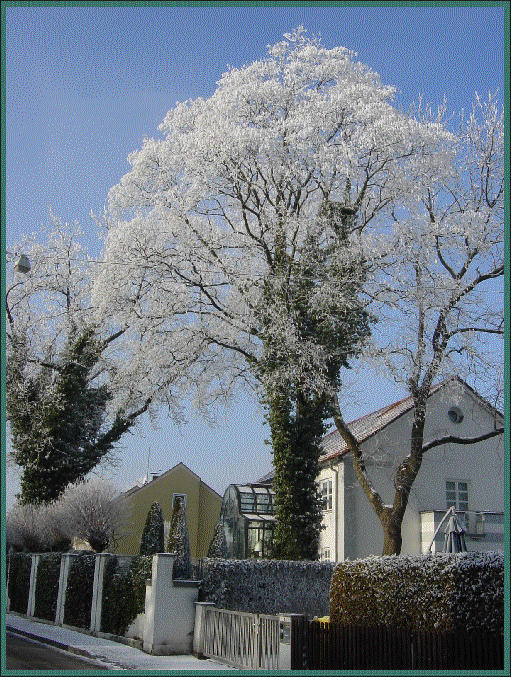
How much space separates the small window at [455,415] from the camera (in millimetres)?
31016

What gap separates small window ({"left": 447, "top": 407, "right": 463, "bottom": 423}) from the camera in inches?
1221

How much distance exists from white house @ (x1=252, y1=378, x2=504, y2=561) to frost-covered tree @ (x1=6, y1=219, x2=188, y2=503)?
29.0 feet

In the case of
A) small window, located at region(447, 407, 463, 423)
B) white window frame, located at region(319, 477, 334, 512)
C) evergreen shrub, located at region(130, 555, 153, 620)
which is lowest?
evergreen shrub, located at region(130, 555, 153, 620)

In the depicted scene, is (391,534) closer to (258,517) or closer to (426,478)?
(426,478)

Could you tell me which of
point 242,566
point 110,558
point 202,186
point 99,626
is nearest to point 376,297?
point 202,186

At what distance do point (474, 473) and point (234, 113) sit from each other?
59.3 feet

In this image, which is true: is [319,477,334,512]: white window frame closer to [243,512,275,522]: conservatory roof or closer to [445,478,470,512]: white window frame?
[243,512,275,522]: conservatory roof

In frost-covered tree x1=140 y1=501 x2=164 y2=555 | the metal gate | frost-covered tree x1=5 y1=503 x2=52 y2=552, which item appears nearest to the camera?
the metal gate

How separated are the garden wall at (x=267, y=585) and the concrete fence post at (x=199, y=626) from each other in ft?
→ 1.97

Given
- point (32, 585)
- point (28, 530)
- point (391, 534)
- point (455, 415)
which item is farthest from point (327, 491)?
point (32, 585)

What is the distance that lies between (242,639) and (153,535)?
624 cm

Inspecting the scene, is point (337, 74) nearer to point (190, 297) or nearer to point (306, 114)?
point (306, 114)

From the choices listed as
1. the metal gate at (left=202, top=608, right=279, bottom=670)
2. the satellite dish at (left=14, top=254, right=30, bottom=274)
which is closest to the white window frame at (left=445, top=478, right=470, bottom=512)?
the metal gate at (left=202, top=608, right=279, bottom=670)

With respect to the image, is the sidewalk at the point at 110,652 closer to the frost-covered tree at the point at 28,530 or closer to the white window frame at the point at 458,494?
the frost-covered tree at the point at 28,530
